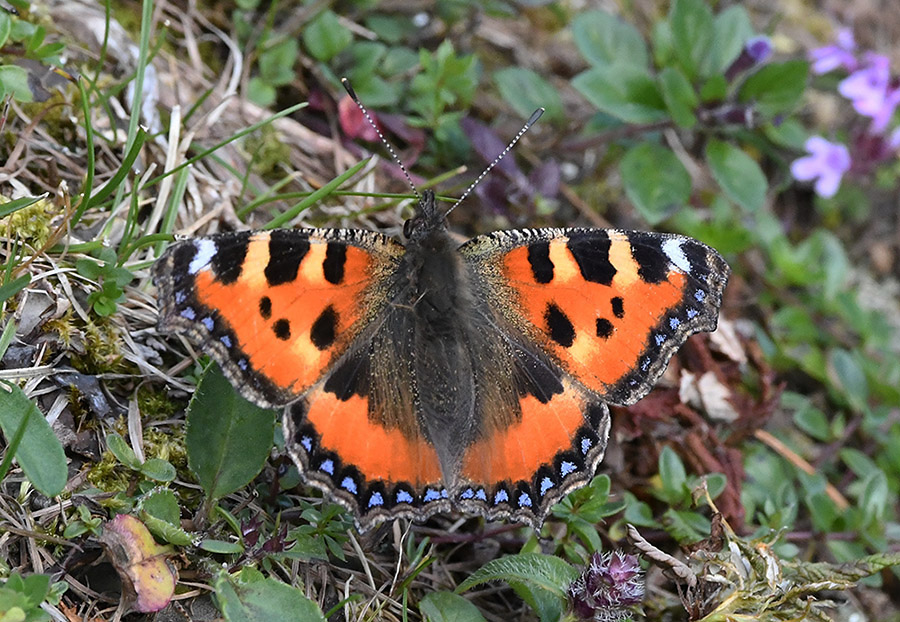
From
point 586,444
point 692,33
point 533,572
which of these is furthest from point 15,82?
point 692,33

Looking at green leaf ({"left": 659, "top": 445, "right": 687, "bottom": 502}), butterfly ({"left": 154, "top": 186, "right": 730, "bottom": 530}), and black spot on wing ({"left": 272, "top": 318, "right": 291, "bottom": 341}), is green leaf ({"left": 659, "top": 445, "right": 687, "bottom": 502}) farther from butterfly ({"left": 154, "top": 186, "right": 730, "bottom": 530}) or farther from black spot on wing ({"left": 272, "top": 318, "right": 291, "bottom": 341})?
black spot on wing ({"left": 272, "top": 318, "right": 291, "bottom": 341})

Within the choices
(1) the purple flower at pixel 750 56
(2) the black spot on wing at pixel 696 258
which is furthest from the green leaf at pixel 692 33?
(2) the black spot on wing at pixel 696 258

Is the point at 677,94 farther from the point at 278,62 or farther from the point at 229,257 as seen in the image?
the point at 229,257

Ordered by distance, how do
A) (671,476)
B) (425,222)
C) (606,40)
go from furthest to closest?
(606,40), (671,476), (425,222)

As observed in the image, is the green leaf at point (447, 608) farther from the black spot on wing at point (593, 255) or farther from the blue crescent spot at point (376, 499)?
the black spot on wing at point (593, 255)

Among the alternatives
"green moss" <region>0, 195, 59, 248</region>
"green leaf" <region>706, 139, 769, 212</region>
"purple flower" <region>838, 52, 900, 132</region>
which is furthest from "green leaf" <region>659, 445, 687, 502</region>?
"purple flower" <region>838, 52, 900, 132</region>

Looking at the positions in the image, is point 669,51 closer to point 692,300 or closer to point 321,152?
point 321,152
